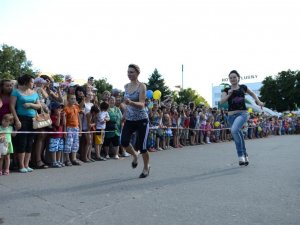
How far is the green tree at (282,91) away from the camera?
79.9 metres

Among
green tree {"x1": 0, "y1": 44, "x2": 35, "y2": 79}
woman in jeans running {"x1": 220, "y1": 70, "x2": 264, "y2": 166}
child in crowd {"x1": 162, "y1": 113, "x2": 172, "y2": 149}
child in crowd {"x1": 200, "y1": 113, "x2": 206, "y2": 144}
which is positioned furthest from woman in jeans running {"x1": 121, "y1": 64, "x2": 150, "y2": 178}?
green tree {"x1": 0, "y1": 44, "x2": 35, "y2": 79}

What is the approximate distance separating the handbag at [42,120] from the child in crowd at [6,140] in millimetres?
528

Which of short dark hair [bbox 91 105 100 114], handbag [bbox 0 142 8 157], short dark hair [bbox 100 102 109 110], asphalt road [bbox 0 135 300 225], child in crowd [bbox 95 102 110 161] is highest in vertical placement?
short dark hair [bbox 100 102 109 110]

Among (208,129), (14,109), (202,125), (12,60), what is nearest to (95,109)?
(14,109)

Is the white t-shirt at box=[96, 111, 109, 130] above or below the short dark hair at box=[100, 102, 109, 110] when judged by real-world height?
below

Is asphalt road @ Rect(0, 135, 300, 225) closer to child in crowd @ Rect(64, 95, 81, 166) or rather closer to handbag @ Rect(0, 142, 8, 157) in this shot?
handbag @ Rect(0, 142, 8, 157)

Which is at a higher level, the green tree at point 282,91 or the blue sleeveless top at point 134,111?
the green tree at point 282,91

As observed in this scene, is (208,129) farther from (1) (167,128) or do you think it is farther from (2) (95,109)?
(2) (95,109)

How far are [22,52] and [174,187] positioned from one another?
82.2m

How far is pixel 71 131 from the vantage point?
9172 mm

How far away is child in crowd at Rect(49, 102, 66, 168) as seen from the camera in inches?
343

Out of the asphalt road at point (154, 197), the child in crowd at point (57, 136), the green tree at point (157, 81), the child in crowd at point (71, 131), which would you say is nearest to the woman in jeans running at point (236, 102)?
the asphalt road at point (154, 197)

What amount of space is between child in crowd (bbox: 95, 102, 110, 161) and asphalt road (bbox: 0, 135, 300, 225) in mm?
2393

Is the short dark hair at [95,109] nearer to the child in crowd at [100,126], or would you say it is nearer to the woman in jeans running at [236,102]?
the child in crowd at [100,126]
